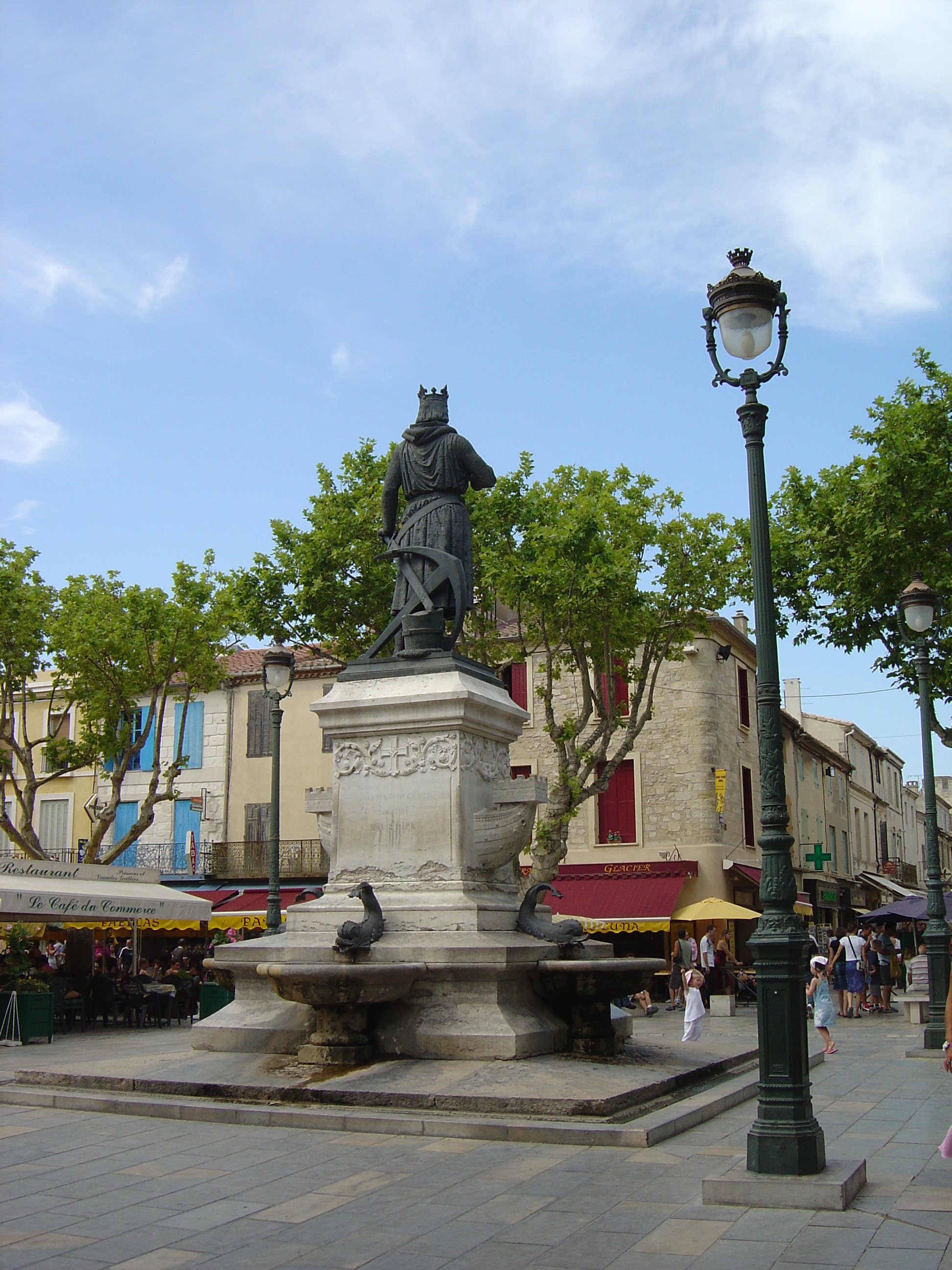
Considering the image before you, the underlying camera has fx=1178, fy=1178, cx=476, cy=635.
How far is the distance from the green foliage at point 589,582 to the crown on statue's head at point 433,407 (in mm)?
10213

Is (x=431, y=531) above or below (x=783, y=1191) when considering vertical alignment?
above

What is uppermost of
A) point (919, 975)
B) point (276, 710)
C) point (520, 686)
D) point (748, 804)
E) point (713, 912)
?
point (520, 686)

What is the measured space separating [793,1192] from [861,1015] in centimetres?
2001

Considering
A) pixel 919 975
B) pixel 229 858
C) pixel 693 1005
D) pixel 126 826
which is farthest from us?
pixel 126 826

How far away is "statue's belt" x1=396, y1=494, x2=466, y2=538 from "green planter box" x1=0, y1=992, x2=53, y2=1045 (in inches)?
367

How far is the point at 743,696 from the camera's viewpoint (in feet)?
121

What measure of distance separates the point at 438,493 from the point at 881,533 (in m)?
13.1

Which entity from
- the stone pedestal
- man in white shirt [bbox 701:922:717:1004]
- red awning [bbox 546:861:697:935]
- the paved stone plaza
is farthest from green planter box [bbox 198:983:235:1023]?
red awning [bbox 546:861:697:935]

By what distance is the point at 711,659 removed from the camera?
109 ft

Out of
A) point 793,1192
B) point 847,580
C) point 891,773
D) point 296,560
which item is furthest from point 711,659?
point 891,773

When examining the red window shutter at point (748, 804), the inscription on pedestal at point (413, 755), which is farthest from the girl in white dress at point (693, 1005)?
the red window shutter at point (748, 804)

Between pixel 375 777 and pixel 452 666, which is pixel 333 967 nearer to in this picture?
pixel 375 777

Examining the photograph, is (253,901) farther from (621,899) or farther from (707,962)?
(707,962)

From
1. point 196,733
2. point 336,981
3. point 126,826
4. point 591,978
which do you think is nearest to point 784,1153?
point 591,978
